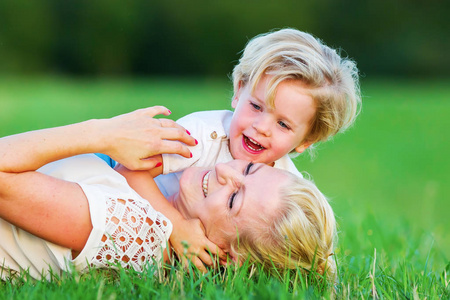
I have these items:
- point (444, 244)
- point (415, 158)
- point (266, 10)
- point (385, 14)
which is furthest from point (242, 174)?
point (385, 14)

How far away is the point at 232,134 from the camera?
3322mm

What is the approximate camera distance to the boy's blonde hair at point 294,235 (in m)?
2.76

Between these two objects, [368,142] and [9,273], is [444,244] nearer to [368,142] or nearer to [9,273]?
[9,273]

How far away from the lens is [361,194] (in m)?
8.19

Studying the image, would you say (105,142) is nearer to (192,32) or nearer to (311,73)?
(311,73)

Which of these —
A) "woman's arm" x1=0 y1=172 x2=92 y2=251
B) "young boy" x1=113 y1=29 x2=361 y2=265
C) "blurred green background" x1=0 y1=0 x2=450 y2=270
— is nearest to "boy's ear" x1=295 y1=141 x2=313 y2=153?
"young boy" x1=113 y1=29 x2=361 y2=265

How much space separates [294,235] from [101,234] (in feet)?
2.82

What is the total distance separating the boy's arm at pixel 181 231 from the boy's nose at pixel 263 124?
62 centimetres

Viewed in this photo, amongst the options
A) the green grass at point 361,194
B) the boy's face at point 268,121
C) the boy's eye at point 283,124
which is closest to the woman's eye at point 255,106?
the boy's face at point 268,121

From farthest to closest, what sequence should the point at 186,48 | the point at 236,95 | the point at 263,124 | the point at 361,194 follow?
the point at 186,48 < the point at 361,194 < the point at 236,95 < the point at 263,124

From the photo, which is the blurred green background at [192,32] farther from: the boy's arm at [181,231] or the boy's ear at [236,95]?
the boy's arm at [181,231]

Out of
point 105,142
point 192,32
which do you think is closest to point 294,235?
point 105,142

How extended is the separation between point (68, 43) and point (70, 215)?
2590 cm

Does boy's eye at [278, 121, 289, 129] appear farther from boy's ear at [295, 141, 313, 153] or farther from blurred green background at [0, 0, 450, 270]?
blurred green background at [0, 0, 450, 270]
